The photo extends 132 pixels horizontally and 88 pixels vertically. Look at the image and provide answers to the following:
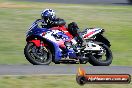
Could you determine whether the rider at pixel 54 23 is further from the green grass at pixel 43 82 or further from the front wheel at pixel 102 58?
the green grass at pixel 43 82

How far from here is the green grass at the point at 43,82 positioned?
1133 centimetres

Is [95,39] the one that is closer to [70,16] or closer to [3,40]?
[3,40]

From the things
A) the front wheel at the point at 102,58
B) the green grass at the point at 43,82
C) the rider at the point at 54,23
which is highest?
the rider at the point at 54,23

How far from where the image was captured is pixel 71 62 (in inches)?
621

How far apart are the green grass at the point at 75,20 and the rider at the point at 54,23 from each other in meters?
1.37

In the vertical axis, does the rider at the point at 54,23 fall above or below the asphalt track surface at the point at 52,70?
above

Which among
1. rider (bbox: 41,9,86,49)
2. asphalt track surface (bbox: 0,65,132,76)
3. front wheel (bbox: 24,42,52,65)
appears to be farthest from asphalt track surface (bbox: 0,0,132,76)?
rider (bbox: 41,9,86,49)

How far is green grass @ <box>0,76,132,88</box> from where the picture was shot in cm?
1133

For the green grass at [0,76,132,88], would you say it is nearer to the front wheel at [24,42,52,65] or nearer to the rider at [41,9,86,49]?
the front wheel at [24,42,52,65]

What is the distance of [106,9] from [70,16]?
525 cm

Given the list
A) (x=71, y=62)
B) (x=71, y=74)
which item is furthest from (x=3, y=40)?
(x=71, y=74)

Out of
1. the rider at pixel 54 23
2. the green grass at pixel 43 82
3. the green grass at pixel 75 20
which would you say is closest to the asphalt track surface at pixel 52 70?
the green grass at pixel 43 82

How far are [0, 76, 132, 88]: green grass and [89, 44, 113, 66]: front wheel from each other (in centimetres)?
297

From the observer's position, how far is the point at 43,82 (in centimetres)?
1177
